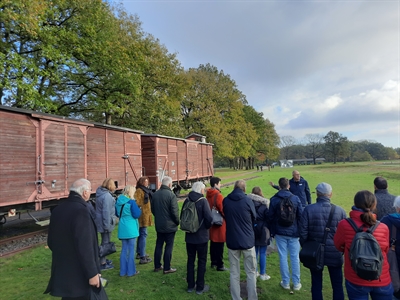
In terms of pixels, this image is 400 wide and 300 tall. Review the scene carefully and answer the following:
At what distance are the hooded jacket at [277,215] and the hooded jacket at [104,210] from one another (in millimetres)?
3258

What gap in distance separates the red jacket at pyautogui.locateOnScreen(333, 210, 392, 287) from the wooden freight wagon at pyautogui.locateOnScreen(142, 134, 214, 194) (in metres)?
11.9

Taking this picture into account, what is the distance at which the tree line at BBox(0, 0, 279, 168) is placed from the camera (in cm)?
1316

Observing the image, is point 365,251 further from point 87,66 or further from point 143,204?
point 87,66

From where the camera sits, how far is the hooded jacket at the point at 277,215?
15.3 ft

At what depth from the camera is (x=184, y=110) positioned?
115 feet

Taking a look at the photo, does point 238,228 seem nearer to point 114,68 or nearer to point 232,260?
point 232,260

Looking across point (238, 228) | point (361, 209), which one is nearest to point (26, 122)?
point (238, 228)

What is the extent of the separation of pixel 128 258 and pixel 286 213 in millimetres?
3247

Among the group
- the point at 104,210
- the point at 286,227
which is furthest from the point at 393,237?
the point at 104,210

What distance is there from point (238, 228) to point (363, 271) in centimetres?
187

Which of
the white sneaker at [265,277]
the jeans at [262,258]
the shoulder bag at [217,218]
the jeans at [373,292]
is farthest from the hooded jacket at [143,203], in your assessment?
the jeans at [373,292]

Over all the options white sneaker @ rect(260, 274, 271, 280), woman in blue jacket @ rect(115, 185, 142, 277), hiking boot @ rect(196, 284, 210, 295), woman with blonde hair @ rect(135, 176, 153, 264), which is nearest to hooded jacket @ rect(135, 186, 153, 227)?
woman with blonde hair @ rect(135, 176, 153, 264)

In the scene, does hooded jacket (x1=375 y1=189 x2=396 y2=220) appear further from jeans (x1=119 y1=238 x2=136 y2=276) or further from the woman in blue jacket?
jeans (x1=119 y1=238 x2=136 y2=276)

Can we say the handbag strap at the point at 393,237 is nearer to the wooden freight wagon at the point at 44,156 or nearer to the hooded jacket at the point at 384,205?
the hooded jacket at the point at 384,205
